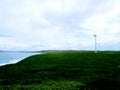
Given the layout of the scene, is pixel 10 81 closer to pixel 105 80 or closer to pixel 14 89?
pixel 14 89

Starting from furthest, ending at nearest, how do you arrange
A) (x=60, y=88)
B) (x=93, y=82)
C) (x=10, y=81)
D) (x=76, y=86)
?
(x=10, y=81) < (x=93, y=82) < (x=76, y=86) < (x=60, y=88)

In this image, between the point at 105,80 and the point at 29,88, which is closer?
the point at 29,88

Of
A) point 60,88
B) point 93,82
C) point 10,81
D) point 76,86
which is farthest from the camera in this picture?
point 10,81

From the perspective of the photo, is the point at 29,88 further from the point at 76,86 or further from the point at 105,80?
the point at 105,80

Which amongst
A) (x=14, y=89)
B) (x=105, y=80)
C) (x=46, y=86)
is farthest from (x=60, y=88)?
(x=105, y=80)

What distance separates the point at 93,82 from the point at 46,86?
7.75m

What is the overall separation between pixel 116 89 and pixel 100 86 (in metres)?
2.72

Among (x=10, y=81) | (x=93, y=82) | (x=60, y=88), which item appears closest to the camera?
(x=60, y=88)

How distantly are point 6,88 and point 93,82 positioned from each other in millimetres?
12788

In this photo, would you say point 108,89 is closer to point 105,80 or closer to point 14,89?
point 105,80

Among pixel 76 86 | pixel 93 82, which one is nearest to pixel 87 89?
pixel 76 86

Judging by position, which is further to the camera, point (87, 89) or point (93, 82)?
point (93, 82)

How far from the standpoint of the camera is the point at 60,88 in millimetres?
34250

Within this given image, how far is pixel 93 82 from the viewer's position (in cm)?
3972
